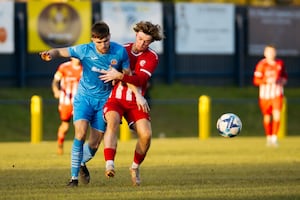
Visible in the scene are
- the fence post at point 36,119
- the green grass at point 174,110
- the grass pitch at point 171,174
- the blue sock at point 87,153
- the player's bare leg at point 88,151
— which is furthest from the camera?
the green grass at point 174,110

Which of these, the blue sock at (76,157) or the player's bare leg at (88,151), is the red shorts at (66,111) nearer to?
the player's bare leg at (88,151)

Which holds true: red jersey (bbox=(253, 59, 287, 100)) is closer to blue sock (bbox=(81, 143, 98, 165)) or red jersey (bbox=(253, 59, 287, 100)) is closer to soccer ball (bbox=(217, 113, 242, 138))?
soccer ball (bbox=(217, 113, 242, 138))

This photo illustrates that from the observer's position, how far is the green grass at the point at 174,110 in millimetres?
33500

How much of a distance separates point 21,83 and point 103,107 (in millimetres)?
22457

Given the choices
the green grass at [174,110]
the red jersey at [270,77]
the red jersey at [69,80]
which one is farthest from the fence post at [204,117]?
the red jersey at [69,80]

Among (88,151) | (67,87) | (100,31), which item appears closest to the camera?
(100,31)

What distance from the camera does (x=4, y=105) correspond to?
1383 inches

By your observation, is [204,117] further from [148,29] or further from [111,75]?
[111,75]

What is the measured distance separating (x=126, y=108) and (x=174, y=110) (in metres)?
22.7

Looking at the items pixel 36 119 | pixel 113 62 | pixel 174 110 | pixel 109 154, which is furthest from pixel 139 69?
pixel 174 110

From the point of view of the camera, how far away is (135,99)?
1451 cm

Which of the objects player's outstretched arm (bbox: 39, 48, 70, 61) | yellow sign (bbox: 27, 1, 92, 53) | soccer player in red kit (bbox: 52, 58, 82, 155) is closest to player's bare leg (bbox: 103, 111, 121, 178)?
player's outstretched arm (bbox: 39, 48, 70, 61)

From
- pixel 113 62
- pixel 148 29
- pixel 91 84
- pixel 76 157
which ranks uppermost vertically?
pixel 148 29

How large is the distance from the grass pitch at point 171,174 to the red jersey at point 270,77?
1.45m
